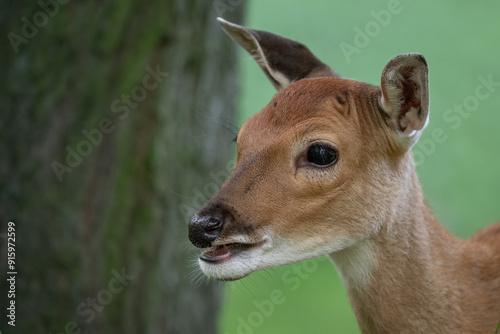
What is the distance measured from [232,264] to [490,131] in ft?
36.7

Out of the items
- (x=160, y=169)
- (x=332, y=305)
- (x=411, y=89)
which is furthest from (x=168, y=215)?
(x=332, y=305)

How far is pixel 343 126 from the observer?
5.26 metres

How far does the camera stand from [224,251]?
4.89m

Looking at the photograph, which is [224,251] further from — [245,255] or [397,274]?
[397,274]

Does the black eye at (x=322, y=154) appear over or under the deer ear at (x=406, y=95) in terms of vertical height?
under

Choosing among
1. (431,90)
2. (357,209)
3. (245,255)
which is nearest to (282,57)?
(357,209)

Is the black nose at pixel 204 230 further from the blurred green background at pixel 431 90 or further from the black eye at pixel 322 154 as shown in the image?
the blurred green background at pixel 431 90

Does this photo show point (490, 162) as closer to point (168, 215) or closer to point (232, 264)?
point (168, 215)

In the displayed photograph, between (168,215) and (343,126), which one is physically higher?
(343,126)

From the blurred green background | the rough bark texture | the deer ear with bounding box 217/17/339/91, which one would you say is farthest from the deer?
the blurred green background

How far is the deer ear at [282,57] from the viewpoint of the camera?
6.08 m

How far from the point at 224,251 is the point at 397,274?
1264 millimetres

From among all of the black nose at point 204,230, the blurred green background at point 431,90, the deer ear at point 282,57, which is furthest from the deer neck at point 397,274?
the blurred green background at point 431,90

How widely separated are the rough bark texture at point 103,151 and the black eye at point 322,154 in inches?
110
